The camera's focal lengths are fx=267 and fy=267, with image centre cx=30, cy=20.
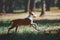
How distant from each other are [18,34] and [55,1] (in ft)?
200

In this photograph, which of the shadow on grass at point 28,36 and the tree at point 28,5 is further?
the tree at point 28,5

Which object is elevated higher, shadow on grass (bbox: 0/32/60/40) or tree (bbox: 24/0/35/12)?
shadow on grass (bbox: 0/32/60/40)

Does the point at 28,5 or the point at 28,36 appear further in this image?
the point at 28,5

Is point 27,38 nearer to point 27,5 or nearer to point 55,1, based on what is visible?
point 27,5

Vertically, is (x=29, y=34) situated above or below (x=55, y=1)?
above

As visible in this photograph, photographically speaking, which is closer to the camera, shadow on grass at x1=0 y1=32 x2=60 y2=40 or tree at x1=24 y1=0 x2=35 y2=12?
shadow on grass at x1=0 y1=32 x2=60 y2=40

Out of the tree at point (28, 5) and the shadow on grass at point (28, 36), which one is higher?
the shadow on grass at point (28, 36)

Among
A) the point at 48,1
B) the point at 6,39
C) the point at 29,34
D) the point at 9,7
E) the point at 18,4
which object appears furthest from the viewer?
the point at 18,4

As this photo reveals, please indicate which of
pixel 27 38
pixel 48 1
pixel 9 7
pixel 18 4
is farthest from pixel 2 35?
pixel 18 4

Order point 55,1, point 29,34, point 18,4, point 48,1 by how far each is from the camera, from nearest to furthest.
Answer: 1. point 29,34
2. point 48,1
3. point 55,1
4. point 18,4

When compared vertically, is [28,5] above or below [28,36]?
below

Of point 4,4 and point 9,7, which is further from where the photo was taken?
point 9,7

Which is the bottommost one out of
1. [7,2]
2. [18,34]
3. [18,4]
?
[18,4]

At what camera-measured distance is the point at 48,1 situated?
5331cm
